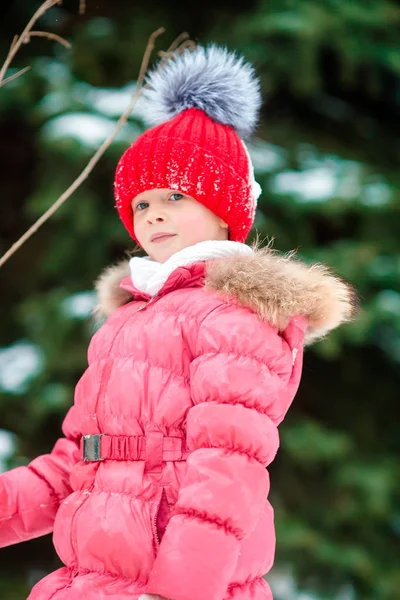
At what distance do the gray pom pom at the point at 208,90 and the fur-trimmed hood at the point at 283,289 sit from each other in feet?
1.16

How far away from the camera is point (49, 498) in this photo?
1.66 m

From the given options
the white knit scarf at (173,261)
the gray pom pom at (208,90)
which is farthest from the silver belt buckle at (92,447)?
the gray pom pom at (208,90)

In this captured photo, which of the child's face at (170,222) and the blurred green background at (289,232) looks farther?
the blurred green background at (289,232)

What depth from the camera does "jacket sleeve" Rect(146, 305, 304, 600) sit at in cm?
126

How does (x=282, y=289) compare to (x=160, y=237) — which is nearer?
(x=282, y=289)

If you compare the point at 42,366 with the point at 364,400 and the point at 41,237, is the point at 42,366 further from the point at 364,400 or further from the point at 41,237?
the point at 364,400

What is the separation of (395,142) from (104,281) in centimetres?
338

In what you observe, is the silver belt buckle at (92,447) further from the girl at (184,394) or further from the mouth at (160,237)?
the mouth at (160,237)

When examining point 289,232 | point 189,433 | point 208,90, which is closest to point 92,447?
point 189,433

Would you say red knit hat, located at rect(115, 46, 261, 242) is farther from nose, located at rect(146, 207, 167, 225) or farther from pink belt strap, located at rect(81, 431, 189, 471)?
pink belt strap, located at rect(81, 431, 189, 471)

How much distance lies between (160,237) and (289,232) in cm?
263

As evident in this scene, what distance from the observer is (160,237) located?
1.64 m

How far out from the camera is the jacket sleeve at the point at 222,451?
1.26 m

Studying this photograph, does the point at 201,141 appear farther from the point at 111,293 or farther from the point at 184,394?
the point at 184,394
